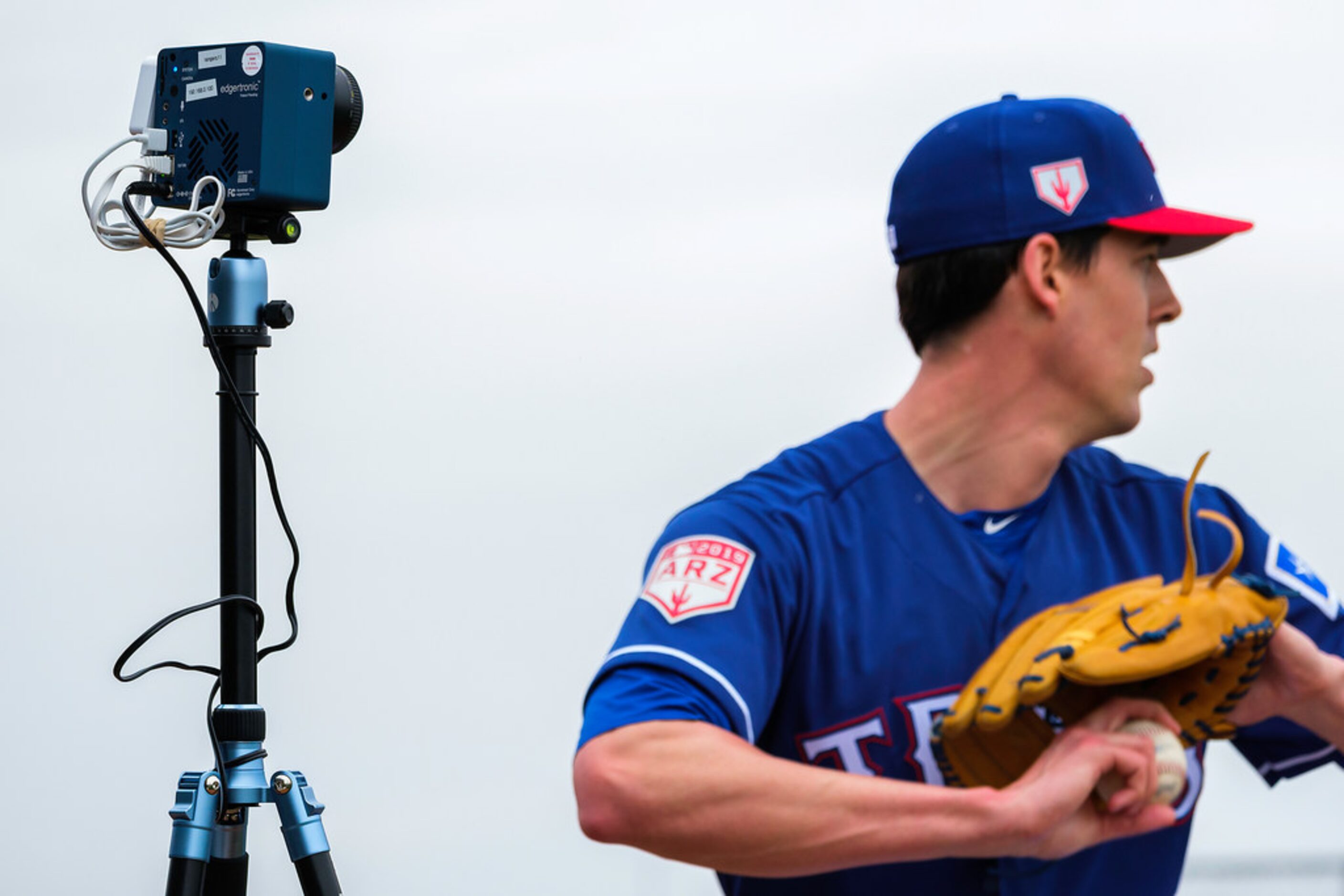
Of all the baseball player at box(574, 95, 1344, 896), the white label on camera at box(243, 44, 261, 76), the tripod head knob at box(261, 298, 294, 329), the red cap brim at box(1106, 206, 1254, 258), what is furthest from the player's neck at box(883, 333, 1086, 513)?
the white label on camera at box(243, 44, 261, 76)

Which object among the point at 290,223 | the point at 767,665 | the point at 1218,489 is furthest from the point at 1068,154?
the point at 290,223

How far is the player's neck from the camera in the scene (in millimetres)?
1040

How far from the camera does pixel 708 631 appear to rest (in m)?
0.92

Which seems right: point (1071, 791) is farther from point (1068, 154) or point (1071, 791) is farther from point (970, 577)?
point (1068, 154)

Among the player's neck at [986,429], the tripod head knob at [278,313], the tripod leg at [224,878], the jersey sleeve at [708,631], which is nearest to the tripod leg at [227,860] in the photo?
the tripod leg at [224,878]

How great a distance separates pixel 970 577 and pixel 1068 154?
0.97 ft

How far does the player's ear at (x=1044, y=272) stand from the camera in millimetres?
1021

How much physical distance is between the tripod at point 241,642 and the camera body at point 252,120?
81 millimetres

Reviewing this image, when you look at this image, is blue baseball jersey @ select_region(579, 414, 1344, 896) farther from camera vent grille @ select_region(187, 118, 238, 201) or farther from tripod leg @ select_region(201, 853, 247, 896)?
camera vent grille @ select_region(187, 118, 238, 201)

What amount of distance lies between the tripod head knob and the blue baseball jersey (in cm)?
64

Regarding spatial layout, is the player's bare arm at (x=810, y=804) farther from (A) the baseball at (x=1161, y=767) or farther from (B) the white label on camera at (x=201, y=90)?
(B) the white label on camera at (x=201, y=90)

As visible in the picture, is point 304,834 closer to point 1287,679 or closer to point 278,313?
point 278,313

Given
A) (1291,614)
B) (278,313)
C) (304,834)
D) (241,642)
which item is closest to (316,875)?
(304,834)

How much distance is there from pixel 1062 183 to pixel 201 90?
0.92 metres
